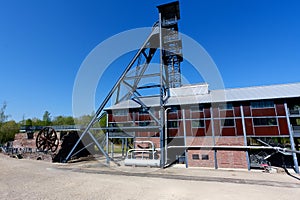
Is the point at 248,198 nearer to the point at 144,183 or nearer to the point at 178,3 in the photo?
the point at 144,183

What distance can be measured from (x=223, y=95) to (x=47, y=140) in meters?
21.8

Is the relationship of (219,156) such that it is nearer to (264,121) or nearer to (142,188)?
(264,121)

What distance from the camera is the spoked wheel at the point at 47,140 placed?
67.4ft

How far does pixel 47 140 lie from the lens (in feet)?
68.7

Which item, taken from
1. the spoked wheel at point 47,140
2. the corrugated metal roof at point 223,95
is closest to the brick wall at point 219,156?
the corrugated metal roof at point 223,95

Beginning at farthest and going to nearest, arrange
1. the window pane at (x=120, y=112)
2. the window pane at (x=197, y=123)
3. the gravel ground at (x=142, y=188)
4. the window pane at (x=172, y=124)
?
the window pane at (x=120, y=112), the window pane at (x=172, y=124), the window pane at (x=197, y=123), the gravel ground at (x=142, y=188)

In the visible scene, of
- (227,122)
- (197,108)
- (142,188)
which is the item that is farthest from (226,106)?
(142,188)

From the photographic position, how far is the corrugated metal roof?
15.1 m

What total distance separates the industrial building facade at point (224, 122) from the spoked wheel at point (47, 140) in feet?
27.5

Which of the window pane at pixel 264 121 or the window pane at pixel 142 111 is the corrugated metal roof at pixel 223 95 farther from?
the window pane at pixel 264 121

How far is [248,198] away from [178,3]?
18165 mm

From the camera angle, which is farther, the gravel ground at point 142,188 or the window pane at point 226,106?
the window pane at point 226,106

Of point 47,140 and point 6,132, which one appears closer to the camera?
point 47,140

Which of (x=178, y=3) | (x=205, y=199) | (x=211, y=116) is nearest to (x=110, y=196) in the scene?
(x=205, y=199)
